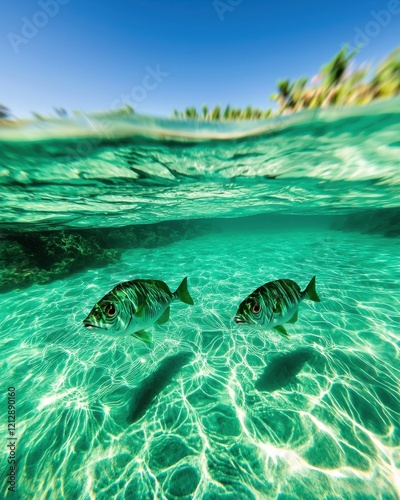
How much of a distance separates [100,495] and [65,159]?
7601mm

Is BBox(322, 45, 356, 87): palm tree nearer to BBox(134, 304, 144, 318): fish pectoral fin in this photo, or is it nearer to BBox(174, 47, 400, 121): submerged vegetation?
BBox(174, 47, 400, 121): submerged vegetation

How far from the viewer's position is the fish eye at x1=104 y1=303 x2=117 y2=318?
2.23 m

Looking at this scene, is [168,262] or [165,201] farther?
[168,262]

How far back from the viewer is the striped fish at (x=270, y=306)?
255 cm

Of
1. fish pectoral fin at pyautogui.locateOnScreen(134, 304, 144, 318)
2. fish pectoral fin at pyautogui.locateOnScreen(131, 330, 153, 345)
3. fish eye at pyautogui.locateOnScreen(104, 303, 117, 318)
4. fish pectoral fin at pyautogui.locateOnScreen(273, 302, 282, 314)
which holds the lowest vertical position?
fish pectoral fin at pyautogui.locateOnScreen(131, 330, 153, 345)

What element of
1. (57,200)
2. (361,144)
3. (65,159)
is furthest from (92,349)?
(361,144)

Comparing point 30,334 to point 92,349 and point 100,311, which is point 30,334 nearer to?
point 92,349

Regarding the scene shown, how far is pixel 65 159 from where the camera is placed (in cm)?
609

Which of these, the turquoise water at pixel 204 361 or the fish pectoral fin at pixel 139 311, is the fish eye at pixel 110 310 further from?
the turquoise water at pixel 204 361

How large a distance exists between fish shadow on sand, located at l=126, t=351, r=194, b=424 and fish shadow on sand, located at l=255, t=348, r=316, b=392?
183 cm

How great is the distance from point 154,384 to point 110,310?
315 cm

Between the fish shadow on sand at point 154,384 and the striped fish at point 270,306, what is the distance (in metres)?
2.97

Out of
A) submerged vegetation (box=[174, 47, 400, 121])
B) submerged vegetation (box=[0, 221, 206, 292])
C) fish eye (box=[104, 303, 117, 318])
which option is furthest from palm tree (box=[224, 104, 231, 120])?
submerged vegetation (box=[0, 221, 206, 292])

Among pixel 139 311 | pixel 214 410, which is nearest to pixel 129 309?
pixel 139 311
